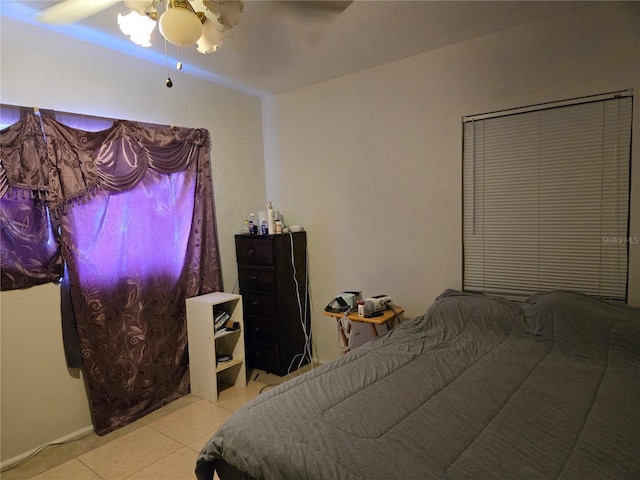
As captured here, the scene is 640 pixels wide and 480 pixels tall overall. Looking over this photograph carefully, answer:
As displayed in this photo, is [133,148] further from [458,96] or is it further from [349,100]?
[458,96]

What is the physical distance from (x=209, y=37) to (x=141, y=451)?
2.29m

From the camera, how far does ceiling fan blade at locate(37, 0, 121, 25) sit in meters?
1.70

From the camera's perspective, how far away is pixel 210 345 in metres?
2.77

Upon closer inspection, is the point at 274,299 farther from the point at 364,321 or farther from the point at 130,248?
the point at 130,248

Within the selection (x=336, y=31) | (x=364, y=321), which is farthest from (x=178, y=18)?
(x=364, y=321)

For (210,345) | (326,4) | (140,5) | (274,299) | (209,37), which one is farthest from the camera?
(274,299)

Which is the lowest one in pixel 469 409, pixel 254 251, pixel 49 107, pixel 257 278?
pixel 469 409

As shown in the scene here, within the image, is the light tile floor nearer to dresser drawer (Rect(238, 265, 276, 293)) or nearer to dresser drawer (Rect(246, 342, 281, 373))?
dresser drawer (Rect(246, 342, 281, 373))

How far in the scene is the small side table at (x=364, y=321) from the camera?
2.61 meters

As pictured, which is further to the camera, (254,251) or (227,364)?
(254,251)

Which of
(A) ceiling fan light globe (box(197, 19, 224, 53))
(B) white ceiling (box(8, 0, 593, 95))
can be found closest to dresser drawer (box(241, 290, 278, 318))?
(B) white ceiling (box(8, 0, 593, 95))

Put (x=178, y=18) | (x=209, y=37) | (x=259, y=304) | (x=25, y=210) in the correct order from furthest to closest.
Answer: (x=259, y=304) → (x=25, y=210) → (x=209, y=37) → (x=178, y=18)

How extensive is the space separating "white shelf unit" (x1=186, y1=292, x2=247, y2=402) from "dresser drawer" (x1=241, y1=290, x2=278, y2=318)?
0.21 meters

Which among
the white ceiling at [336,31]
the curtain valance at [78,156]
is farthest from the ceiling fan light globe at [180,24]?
the curtain valance at [78,156]
